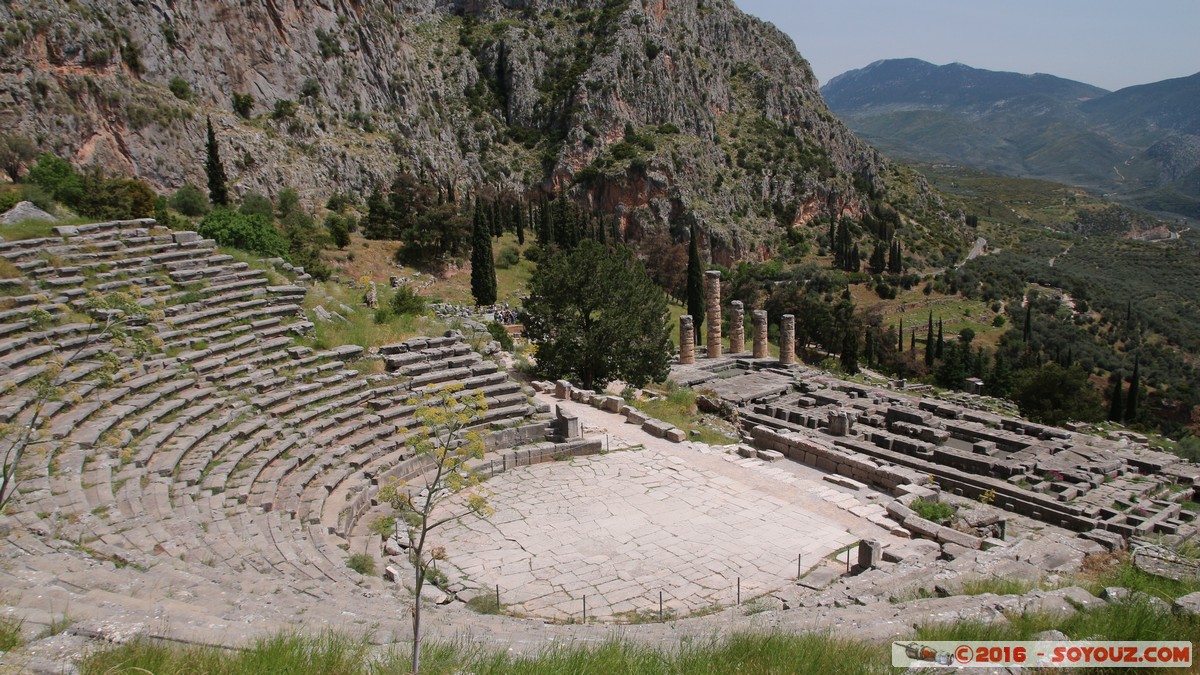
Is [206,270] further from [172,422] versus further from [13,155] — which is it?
[13,155]

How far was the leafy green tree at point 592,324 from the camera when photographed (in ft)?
78.2

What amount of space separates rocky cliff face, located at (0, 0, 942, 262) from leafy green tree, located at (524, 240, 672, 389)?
3554 cm

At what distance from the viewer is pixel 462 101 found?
277 ft

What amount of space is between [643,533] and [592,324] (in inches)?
492

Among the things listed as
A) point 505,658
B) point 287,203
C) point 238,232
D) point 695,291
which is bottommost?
point 695,291

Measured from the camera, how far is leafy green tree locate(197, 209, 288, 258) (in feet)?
78.5

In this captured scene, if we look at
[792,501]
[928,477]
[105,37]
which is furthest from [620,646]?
[105,37]

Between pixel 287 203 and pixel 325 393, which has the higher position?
pixel 287 203

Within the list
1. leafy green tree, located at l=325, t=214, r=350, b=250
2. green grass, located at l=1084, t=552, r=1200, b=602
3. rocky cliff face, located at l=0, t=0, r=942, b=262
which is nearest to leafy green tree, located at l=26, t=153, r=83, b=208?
rocky cliff face, located at l=0, t=0, r=942, b=262

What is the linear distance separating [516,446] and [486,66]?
8142 centimetres

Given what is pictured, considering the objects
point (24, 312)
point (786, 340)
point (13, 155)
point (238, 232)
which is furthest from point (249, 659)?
point (13, 155)

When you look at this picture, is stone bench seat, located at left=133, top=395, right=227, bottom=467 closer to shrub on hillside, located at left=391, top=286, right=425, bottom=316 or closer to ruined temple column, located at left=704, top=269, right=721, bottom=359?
shrub on hillside, located at left=391, top=286, right=425, bottom=316

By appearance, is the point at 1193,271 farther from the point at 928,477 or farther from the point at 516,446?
the point at 516,446

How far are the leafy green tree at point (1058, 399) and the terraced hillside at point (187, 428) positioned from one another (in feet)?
85.1
